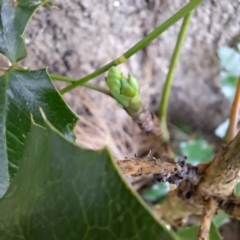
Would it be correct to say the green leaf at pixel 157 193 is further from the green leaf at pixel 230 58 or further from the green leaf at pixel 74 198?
the green leaf at pixel 74 198

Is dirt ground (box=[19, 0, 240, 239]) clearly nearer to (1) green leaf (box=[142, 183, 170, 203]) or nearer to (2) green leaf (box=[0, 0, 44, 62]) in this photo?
(1) green leaf (box=[142, 183, 170, 203])

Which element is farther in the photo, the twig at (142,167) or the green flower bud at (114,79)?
the green flower bud at (114,79)

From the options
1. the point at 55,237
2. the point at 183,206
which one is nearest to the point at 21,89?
the point at 55,237

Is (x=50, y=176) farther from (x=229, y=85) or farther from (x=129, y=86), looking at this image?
(x=229, y=85)

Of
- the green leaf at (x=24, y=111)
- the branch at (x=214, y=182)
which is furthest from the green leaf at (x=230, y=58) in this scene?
the green leaf at (x=24, y=111)

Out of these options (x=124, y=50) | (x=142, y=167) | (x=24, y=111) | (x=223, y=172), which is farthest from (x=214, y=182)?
(x=124, y=50)
